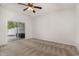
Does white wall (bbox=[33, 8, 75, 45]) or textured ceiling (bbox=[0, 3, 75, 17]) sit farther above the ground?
textured ceiling (bbox=[0, 3, 75, 17])

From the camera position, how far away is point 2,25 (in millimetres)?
1748

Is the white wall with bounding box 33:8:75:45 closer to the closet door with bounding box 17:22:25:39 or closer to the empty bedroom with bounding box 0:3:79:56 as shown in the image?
the empty bedroom with bounding box 0:3:79:56

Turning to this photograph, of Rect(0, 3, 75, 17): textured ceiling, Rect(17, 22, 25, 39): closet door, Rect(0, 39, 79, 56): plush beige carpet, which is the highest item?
Rect(0, 3, 75, 17): textured ceiling

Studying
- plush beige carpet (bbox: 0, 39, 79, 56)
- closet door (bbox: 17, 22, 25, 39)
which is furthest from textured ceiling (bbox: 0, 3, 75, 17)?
plush beige carpet (bbox: 0, 39, 79, 56)

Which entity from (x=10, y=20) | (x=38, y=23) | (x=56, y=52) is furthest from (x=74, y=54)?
(x=10, y=20)

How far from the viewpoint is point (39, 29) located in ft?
6.15

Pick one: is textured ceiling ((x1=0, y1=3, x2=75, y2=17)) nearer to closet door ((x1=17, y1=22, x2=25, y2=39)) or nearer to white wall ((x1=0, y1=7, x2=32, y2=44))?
white wall ((x1=0, y1=7, x2=32, y2=44))

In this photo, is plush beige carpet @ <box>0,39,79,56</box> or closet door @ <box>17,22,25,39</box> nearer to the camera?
plush beige carpet @ <box>0,39,79,56</box>

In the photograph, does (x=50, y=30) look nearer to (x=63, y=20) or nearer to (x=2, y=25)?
(x=63, y=20)

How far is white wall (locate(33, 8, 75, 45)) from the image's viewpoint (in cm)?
175

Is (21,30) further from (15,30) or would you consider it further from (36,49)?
(36,49)

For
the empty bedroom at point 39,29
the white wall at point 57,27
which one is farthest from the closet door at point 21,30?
the white wall at point 57,27

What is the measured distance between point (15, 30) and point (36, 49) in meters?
0.50

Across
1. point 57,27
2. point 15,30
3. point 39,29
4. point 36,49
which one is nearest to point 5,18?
point 15,30
